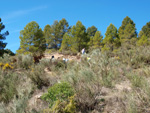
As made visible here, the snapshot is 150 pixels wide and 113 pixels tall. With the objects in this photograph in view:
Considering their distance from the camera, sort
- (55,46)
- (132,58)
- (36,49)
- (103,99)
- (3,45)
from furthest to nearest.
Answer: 1. (55,46)
2. (36,49)
3. (3,45)
4. (132,58)
5. (103,99)

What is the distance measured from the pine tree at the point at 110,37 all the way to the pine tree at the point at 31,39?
12.7 m

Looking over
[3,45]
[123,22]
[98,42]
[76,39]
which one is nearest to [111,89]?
[3,45]

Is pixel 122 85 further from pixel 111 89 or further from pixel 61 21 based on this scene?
pixel 61 21

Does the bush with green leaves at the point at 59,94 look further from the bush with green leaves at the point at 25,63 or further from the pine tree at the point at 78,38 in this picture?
the pine tree at the point at 78,38

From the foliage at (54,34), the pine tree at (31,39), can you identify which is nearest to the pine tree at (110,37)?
the pine tree at (31,39)

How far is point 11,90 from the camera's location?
471 centimetres

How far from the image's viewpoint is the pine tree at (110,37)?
2831 cm

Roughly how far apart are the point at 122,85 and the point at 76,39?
22431 millimetres

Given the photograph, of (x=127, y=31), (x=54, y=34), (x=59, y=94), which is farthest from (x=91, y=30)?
(x=59, y=94)

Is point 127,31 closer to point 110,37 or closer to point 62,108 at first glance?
point 110,37

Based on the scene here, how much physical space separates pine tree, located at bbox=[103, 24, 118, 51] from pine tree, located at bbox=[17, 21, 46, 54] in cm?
1267

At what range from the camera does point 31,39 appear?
2678cm

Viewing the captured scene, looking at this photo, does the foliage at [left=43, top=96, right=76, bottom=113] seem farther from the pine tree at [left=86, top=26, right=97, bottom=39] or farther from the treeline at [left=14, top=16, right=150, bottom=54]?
the pine tree at [left=86, top=26, right=97, bottom=39]

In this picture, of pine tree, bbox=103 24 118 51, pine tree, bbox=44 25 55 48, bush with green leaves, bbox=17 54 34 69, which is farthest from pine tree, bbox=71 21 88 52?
bush with green leaves, bbox=17 54 34 69
